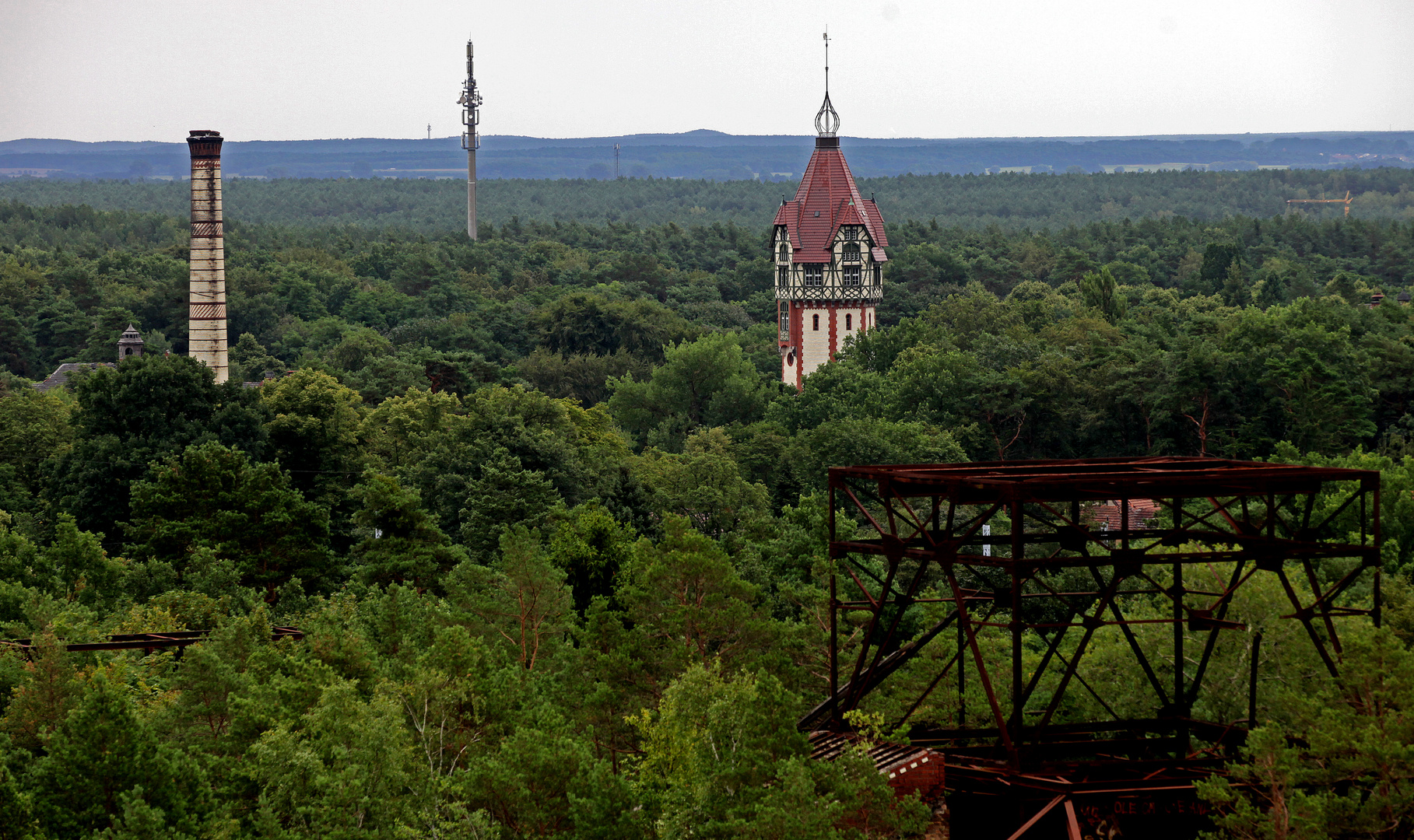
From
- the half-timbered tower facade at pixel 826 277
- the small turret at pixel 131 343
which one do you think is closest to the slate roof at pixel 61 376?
the small turret at pixel 131 343

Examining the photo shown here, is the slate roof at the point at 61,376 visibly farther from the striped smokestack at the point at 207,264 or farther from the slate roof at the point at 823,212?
the slate roof at the point at 823,212

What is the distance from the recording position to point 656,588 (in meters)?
35.1

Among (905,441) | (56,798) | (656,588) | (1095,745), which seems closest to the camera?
(56,798)

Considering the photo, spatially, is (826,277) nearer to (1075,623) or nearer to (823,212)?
(823,212)

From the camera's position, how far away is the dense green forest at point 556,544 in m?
23.7

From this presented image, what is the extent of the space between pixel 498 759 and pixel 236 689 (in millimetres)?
6658

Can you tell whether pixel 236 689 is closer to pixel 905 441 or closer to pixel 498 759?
pixel 498 759

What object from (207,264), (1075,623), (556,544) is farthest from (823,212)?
(1075,623)

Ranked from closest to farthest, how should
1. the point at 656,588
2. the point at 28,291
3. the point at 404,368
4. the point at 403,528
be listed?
the point at 656,588 → the point at 403,528 → the point at 404,368 → the point at 28,291

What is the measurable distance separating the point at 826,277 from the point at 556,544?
179 feet

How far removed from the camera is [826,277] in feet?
318

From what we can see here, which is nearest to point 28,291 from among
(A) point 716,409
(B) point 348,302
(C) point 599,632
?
(B) point 348,302

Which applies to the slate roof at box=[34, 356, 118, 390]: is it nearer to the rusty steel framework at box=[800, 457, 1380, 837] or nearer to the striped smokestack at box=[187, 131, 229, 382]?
the striped smokestack at box=[187, 131, 229, 382]

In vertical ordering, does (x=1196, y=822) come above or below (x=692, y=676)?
below
